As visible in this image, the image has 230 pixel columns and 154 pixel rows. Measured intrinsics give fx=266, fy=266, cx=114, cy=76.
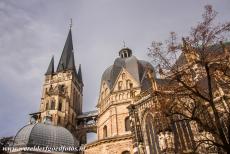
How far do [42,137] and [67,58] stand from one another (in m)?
36.3

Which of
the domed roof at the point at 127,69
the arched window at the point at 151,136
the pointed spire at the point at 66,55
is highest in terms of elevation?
the pointed spire at the point at 66,55

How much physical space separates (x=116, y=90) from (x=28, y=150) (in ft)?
41.3

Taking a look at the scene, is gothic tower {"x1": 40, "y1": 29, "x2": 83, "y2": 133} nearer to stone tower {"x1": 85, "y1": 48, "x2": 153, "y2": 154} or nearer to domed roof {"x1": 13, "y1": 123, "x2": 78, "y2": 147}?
domed roof {"x1": 13, "y1": 123, "x2": 78, "y2": 147}

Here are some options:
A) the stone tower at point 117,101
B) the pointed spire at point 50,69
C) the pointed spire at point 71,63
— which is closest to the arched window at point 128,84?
the stone tower at point 117,101

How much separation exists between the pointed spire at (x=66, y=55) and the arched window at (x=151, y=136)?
150 ft

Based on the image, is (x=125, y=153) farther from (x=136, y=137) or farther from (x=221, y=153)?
(x=221, y=153)

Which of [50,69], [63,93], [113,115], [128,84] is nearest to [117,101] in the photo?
[113,115]

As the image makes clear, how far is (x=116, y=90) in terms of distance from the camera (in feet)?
112

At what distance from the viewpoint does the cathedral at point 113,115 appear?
18.7 m

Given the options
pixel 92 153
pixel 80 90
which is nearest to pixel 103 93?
pixel 92 153

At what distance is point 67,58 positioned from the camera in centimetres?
6775

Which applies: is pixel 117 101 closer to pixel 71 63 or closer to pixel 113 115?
pixel 113 115

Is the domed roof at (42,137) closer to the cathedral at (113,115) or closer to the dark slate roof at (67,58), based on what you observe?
the cathedral at (113,115)

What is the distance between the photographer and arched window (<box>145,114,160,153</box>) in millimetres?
19250
